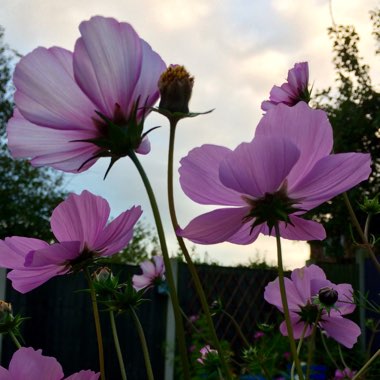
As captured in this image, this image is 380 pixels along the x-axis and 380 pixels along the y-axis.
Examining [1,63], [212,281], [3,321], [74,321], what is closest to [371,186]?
[212,281]

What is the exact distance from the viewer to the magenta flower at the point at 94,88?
15.8 inches

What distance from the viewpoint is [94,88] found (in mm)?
409

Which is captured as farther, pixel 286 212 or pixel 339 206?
pixel 339 206

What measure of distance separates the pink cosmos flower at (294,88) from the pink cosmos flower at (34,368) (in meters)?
0.38

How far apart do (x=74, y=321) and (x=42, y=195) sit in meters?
9.04

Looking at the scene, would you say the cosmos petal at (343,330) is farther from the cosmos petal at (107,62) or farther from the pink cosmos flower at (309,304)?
the cosmos petal at (107,62)

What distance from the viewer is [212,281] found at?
5738 millimetres

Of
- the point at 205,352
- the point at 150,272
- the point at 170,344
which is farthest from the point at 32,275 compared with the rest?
the point at 170,344

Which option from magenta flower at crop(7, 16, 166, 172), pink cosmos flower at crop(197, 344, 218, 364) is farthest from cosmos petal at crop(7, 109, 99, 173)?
pink cosmos flower at crop(197, 344, 218, 364)

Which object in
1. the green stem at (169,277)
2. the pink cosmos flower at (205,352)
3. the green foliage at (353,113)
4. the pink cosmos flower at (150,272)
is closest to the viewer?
the green stem at (169,277)

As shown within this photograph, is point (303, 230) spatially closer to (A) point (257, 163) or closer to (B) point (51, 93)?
(A) point (257, 163)

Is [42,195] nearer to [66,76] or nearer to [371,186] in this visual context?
[371,186]

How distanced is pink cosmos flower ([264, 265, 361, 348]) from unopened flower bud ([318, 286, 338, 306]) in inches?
0.4

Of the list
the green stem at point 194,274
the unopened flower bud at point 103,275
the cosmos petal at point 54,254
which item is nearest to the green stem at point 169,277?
the green stem at point 194,274
